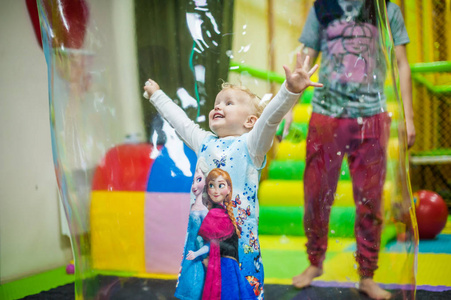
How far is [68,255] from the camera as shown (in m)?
1.70

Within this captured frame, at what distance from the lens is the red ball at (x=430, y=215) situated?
1.85 m

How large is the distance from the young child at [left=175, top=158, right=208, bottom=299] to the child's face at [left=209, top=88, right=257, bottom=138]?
6cm

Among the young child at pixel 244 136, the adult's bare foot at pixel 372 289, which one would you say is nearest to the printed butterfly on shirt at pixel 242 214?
the young child at pixel 244 136

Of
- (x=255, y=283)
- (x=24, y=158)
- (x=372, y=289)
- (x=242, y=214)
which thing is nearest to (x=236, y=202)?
(x=242, y=214)

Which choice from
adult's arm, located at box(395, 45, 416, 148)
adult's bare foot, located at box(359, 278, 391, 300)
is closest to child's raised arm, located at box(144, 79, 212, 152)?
adult's bare foot, located at box(359, 278, 391, 300)

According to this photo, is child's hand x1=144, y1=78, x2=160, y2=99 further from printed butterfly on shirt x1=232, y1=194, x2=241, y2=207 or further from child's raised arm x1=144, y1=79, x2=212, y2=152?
printed butterfly on shirt x1=232, y1=194, x2=241, y2=207

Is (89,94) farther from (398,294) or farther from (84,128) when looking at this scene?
(398,294)

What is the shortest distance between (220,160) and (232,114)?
0.08 m

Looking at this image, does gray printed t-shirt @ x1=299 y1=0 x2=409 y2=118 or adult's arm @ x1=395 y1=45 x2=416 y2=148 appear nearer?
gray printed t-shirt @ x1=299 y1=0 x2=409 y2=118

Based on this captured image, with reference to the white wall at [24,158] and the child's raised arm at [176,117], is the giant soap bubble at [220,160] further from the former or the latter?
the white wall at [24,158]

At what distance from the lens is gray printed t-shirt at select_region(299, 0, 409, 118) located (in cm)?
74

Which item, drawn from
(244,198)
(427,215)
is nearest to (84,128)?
(244,198)

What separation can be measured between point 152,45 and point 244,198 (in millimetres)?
331

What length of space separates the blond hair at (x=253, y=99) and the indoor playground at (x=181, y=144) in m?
0.01
